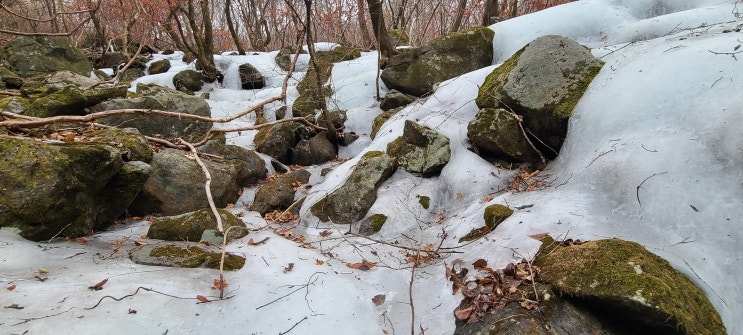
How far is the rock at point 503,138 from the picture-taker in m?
4.78

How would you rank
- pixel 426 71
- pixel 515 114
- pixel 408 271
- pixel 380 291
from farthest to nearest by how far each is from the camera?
pixel 426 71, pixel 515 114, pixel 408 271, pixel 380 291

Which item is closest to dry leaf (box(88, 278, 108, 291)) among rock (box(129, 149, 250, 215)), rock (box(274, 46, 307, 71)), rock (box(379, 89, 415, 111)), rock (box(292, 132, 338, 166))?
rock (box(129, 149, 250, 215))

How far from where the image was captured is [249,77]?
12.3 m

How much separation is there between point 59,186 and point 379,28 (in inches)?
275

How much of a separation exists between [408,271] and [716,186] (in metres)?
2.50

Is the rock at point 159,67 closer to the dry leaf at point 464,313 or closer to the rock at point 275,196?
the rock at point 275,196

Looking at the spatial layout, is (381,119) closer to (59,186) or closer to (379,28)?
(379,28)

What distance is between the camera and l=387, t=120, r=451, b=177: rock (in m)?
5.15

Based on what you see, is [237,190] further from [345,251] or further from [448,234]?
[448,234]

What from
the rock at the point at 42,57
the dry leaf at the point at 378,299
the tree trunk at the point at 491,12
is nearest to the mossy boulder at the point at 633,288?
the dry leaf at the point at 378,299

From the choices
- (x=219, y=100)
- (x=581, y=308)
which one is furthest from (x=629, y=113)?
(x=219, y=100)

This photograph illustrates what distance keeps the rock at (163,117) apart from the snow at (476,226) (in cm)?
308

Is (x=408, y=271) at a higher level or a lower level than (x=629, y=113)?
lower

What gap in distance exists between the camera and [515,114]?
4.84 metres
